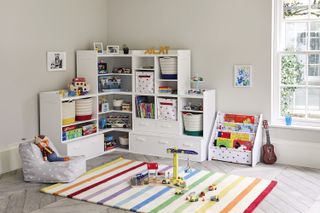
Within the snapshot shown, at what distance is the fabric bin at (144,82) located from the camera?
5.62m

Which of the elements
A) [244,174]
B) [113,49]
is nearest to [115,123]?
[113,49]

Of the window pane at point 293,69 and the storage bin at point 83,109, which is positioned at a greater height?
the window pane at point 293,69

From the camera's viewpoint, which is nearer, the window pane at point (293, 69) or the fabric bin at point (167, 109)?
the window pane at point (293, 69)

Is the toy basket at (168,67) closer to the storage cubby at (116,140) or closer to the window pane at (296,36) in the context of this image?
the storage cubby at (116,140)

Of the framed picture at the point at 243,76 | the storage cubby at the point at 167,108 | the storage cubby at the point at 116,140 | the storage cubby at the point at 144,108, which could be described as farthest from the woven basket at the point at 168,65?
the storage cubby at the point at 116,140

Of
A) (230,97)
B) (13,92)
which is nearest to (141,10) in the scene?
(230,97)

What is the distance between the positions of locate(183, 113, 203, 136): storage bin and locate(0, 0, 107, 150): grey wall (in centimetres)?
163

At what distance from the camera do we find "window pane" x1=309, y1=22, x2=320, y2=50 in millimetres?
5066

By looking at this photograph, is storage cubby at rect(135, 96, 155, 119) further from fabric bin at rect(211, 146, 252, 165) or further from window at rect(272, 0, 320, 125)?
window at rect(272, 0, 320, 125)

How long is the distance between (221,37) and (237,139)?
4.23ft

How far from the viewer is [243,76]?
5.39m

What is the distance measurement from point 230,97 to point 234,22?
3.04 ft

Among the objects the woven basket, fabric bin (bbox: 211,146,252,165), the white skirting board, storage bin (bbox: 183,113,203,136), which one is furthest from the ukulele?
the white skirting board

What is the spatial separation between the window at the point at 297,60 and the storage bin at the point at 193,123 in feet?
2.97
